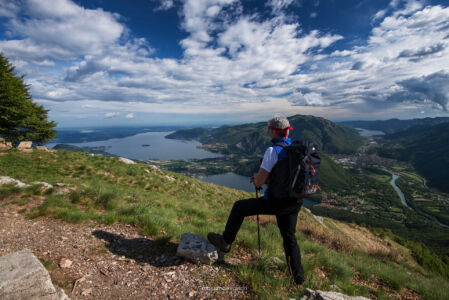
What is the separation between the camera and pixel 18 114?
64.2 feet

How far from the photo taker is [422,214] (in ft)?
343

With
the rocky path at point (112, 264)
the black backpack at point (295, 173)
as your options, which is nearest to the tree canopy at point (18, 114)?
the rocky path at point (112, 264)

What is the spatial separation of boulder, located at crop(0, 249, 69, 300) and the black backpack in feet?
13.5

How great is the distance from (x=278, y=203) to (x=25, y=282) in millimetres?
4393

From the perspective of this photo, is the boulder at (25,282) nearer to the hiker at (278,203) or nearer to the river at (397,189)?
the hiker at (278,203)

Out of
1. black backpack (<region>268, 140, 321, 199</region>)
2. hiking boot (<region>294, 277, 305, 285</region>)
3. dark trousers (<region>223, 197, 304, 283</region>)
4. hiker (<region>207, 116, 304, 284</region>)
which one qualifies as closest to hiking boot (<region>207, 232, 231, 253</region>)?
hiker (<region>207, 116, 304, 284</region>)

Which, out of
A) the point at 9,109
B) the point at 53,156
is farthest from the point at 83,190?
the point at 9,109

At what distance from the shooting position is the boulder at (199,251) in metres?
4.31

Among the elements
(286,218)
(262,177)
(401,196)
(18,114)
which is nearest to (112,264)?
(262,177)

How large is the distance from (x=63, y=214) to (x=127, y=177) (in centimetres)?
860

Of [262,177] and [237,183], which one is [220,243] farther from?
[237,183]

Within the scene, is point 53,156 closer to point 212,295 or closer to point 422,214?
point 212,295

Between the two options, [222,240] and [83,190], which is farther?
[83,190]

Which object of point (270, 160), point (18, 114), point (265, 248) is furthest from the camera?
point (18, 114)
